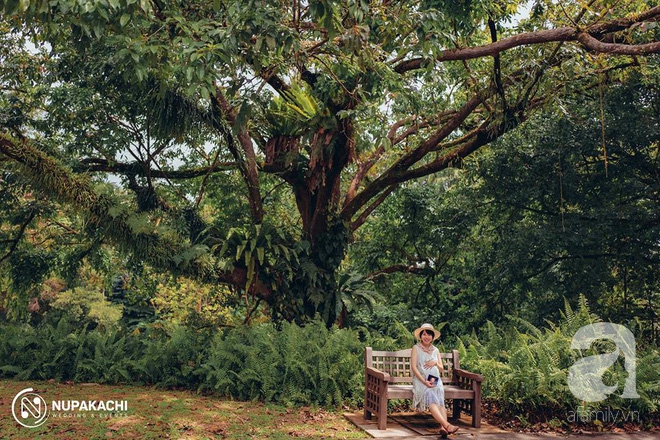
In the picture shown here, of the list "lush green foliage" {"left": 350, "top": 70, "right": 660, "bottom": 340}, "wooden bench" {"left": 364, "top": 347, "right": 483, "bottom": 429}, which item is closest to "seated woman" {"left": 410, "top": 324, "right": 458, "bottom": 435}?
"wooden bench" {"left": 364, "top": 347, "right": 483, "bottom": 429}

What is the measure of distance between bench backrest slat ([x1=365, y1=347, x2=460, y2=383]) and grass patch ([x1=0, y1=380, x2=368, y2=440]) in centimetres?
88

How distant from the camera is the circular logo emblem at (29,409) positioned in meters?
7.09

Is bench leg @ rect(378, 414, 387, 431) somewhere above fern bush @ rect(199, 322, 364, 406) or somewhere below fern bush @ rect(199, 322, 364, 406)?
below

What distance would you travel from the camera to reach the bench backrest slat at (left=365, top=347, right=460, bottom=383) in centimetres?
780

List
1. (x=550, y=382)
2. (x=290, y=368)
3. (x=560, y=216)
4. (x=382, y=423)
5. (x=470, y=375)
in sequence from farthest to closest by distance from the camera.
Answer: (x=560, y=216) → (x=290, y=368) → (x=550, y=382) → (x=470, y=375) → (x=382, y=423)

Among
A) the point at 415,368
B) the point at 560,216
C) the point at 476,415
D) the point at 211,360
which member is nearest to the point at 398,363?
the point at 415,368

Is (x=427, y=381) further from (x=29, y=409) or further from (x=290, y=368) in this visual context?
(x=29, y=409)

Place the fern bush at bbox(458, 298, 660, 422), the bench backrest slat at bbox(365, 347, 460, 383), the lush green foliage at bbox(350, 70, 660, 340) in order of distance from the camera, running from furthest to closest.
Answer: the lush green foliage at bbox(350, 70, 660, 340) < the bench backrest slat at bbox(365, 347, 460, 383) < the fern bush at bbox(458, 298, 660, 422)

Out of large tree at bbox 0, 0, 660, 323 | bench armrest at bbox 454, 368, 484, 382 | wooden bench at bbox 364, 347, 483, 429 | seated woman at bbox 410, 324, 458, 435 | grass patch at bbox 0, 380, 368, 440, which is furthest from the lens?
large tree at bbox 0, 0, 660, 323

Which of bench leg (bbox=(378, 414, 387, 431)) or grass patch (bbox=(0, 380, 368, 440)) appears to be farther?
bench leg (bbox=(378, 414, 387, 431))

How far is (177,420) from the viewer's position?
716 centimetres

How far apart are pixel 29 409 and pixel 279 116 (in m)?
6.86

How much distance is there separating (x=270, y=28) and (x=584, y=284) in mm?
8519

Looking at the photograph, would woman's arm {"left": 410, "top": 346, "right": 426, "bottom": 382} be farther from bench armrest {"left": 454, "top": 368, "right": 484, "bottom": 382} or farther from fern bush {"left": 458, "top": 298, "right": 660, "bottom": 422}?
fern bush {"left": 458, "top": 298, "right": 660, "bottom": 422}
